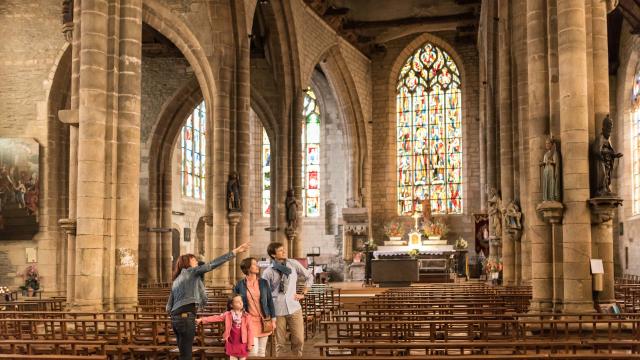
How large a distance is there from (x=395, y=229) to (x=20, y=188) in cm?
1845

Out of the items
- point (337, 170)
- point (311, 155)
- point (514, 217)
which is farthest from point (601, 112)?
point (311, 155)

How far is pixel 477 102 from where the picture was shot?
1522 inches

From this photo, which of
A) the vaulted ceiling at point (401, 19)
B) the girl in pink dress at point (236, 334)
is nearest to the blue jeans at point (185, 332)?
the girl in pink dress at point (236, 334)

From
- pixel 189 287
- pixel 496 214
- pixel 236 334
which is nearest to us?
pixel 236 334

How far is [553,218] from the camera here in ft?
43.4

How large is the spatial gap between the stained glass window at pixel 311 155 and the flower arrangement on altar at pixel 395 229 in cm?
385

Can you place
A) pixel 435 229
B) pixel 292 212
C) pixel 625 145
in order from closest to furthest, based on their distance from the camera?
pixel 292 212 < pixel 625 145 < pixel 435 229

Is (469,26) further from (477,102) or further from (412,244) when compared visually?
(412,244)

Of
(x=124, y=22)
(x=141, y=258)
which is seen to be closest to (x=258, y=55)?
(x=141, y=258)

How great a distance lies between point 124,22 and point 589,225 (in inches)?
405

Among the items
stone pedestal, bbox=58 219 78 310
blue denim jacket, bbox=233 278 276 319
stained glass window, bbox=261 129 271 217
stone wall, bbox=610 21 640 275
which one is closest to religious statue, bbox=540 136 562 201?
blue denim jacket, bbox=233 278 276 319

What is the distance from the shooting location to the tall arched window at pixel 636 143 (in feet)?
94.2

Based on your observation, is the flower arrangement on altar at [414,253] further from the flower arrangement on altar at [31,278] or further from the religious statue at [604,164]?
the religious statue at [604,164]

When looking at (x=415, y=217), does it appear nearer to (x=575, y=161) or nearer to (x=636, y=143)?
(x=636, y=143)
